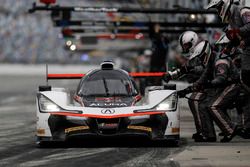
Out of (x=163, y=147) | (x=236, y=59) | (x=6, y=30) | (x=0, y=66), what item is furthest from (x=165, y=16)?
(x=6, y=30)

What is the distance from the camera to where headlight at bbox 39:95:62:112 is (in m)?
11.6

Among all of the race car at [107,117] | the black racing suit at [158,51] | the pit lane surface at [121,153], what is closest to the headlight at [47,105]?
the race car at [107,117]

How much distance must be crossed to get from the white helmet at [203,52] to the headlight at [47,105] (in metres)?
2.46

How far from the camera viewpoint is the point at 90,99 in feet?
39.8

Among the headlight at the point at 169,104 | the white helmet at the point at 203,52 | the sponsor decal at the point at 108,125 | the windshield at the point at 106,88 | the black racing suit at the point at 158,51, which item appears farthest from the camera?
the black racing suit at the point at 158,51

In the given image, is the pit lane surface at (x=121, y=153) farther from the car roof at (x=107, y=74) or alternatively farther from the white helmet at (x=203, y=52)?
the white helmet at (x=203, y=52)

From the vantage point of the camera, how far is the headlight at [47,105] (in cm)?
1157

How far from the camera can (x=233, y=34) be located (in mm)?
12297

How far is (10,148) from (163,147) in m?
2.14

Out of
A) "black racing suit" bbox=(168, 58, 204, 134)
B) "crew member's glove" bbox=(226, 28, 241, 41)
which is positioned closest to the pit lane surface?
"black racing suit" bbox=(168, 58, 204, 134)

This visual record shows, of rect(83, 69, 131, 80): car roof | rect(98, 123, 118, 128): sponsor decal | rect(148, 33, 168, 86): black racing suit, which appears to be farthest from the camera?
rect(148, 33, 168, 86): black racing suit

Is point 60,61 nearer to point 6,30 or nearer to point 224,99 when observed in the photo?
point 6,30

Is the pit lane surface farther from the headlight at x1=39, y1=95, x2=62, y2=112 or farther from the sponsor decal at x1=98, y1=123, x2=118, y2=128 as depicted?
the headlight at x1=39, y1=95, x2=62, y2=112

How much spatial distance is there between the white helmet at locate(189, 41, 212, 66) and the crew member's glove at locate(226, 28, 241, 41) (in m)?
0.39
